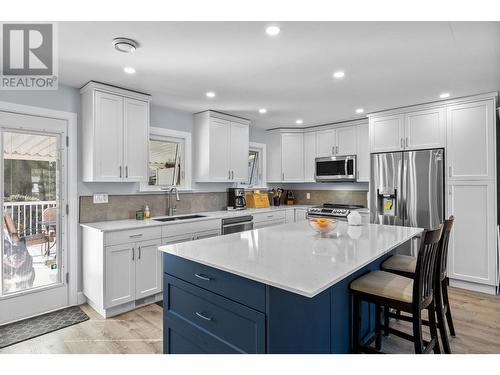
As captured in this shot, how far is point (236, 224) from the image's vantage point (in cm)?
427

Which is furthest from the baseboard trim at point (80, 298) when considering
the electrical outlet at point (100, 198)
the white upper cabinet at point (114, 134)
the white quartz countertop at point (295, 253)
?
the white quartz countertop at point (295, 253)

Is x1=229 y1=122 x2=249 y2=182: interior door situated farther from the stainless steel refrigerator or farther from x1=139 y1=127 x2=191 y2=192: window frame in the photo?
the stainless steel refrigerator

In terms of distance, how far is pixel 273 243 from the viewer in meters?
2.17

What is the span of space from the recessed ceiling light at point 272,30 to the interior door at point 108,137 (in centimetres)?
201

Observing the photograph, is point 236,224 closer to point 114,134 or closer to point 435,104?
point 114,134

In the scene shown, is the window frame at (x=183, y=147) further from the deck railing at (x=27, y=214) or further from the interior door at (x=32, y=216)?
the deck railing at (x=27, y=214)

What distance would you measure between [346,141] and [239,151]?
1863mm

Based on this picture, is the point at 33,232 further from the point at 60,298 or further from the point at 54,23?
the point at 54,23

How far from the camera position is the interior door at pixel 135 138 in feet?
11.3

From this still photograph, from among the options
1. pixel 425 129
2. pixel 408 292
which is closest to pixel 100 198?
pixel 408 292

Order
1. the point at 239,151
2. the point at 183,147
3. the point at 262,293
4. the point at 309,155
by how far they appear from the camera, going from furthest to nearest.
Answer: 1. the point at 309,155
2. the point at 239,151
3. the point at 183,147
4. the point at 262,293

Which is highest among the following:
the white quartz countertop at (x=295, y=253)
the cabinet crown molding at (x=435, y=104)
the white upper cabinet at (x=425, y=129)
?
the cabinet crown molding at (x=435, y=104)

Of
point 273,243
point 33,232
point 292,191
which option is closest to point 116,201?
point 33,232

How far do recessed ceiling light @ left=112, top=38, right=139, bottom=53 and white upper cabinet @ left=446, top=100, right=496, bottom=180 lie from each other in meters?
3.75
